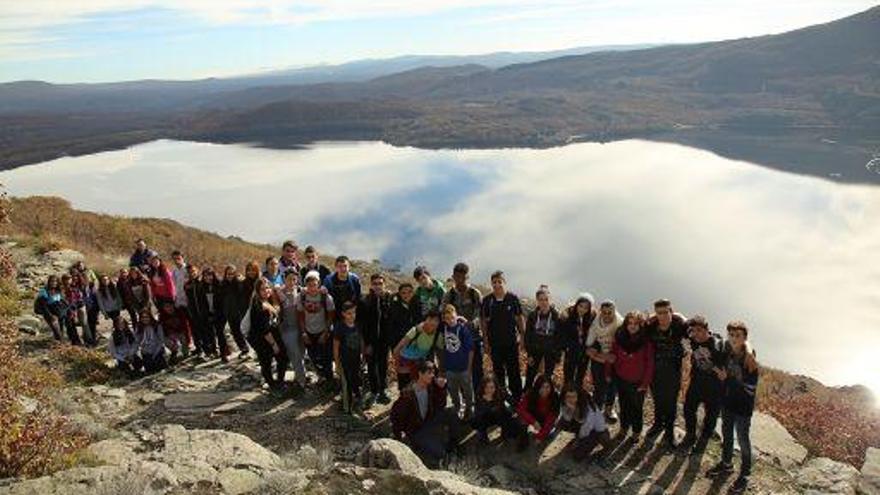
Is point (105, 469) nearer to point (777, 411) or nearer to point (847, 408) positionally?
point (777, 411)

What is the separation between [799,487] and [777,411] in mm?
3440

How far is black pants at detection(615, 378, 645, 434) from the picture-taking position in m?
9.11

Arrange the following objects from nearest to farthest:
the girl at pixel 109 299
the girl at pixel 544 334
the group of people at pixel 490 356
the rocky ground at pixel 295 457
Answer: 1. the rocky ground at pixel 295 457
2. the group of people at pixel 490 356
3. the girl at pixel 544 334
4. the girl at pixel 109 299

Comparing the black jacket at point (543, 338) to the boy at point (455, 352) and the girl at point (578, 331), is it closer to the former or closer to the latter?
the girl at point (578, 331)

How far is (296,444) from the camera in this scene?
8.90 m

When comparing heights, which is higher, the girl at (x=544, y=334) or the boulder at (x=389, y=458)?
the girl at (x=544, y=334)

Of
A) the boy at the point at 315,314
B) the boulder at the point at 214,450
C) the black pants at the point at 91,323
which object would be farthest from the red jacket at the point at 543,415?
the black pants at the point at 91,323

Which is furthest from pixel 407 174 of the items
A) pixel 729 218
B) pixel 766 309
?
pixel 766 309

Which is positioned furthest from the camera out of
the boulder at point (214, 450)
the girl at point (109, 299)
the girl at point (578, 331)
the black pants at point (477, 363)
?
the girl at point (109, 299)

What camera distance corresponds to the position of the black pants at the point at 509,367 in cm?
980

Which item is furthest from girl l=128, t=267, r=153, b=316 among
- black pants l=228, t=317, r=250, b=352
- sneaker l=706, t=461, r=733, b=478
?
sneaker l=706, t=461, r=733, b=478

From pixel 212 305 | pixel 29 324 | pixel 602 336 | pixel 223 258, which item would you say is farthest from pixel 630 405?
pixel 223 258

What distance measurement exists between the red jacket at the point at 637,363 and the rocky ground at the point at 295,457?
0.98 metres

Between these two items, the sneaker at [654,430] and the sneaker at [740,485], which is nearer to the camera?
the sneaker at [740,485]
